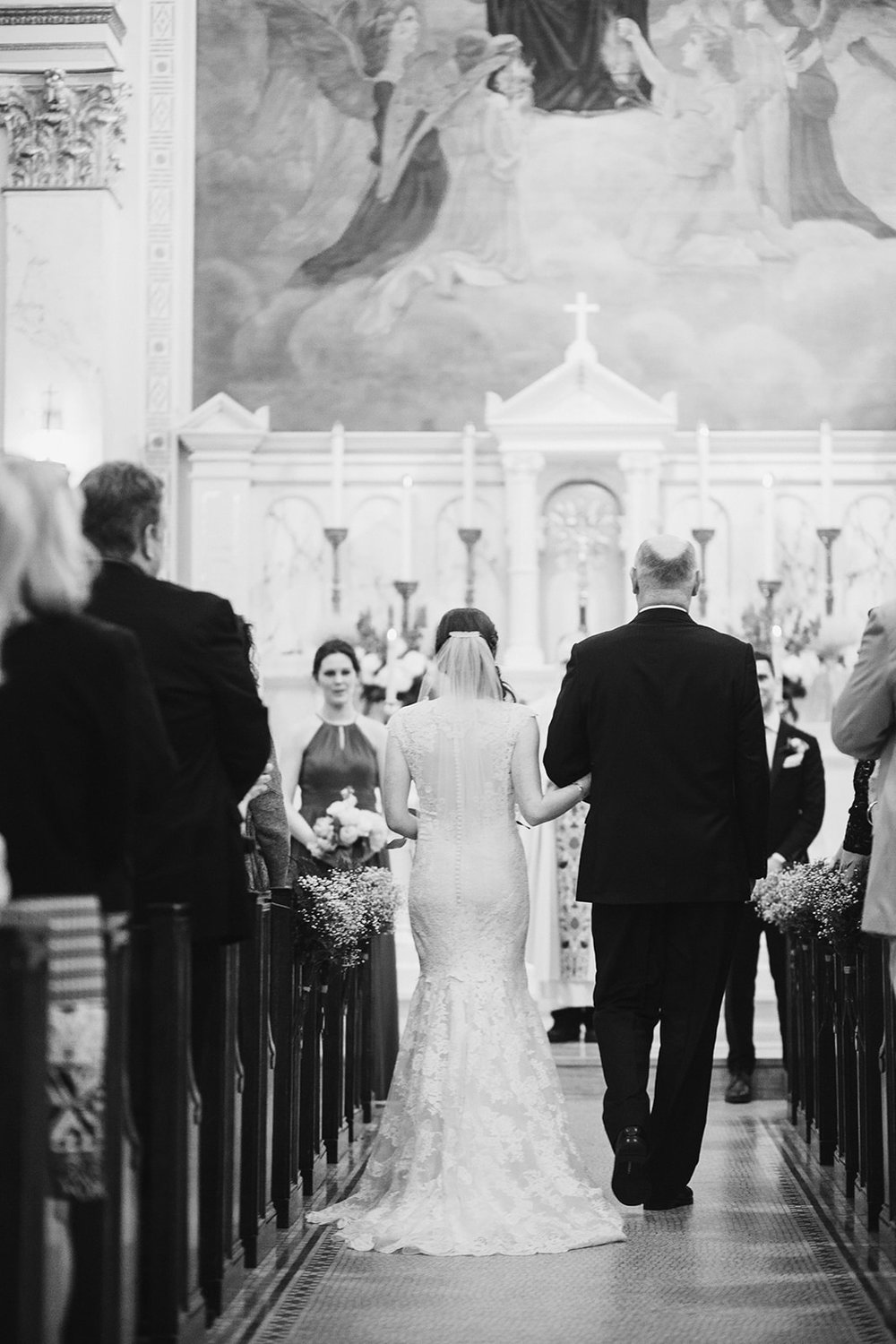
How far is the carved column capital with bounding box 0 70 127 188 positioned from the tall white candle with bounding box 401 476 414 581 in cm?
272

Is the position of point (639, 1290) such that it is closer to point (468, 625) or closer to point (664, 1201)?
point (664, 1201)

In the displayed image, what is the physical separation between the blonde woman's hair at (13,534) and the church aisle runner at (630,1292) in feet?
6.23

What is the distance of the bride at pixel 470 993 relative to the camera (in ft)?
18.4

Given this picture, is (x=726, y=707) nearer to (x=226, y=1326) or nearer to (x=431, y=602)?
(x=226, y=1326)

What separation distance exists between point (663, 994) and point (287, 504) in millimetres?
7703

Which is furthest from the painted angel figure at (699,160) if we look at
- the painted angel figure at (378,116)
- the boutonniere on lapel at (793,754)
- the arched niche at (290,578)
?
the boutonniere on lapel at (793,754)

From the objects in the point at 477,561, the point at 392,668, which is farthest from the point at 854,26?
the point at 392,668

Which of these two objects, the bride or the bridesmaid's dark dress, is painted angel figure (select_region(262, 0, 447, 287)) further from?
the bride

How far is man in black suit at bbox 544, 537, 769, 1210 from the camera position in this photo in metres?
5.68

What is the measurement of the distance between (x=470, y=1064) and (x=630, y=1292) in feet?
4.12

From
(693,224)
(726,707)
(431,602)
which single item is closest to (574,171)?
(693,224)

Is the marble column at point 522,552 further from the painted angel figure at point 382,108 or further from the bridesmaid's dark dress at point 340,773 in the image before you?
the bridesmaid's dark dress at point 340,773

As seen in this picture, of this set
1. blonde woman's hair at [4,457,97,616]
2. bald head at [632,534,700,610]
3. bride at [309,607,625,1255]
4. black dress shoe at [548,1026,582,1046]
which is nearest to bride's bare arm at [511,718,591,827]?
bride at [309,607,625,1255]

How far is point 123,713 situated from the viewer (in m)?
3.33
